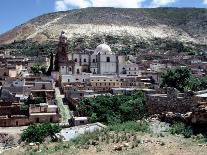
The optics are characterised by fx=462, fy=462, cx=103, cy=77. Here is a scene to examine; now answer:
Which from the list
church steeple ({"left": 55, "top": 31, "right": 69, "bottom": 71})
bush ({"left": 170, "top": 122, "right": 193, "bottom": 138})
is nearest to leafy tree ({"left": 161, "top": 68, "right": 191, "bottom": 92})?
church steeple ({"left": 55, "top": 31, "right": 69, "bottom": 71})

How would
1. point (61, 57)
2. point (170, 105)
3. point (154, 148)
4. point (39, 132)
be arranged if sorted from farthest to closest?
point (61, 57) → point (170, 105) → point (39, 132) → point (154, 148)

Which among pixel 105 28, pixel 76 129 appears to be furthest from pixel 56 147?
pixel 105 28

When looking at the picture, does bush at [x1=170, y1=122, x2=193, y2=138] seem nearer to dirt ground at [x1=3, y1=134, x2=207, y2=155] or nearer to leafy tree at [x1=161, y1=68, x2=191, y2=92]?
dirt ground at [x1=3, y1=134, x2=207, y2=155]

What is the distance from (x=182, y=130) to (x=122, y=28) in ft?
374

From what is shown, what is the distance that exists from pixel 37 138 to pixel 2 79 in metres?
20.8

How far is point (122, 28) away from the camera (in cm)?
12588

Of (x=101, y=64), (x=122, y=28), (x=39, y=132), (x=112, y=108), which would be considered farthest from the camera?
(x=122, y=28)

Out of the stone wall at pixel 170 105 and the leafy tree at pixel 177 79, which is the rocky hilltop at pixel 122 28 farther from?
the stone wall at pixel 170 105

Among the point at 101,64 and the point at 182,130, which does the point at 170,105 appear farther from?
the point at 101,64

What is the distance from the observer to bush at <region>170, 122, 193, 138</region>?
12.7m

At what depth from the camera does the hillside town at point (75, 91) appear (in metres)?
22.8

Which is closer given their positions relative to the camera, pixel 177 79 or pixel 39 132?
pixel 39 132

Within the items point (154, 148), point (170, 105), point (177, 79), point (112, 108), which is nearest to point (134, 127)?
point (154, 148)

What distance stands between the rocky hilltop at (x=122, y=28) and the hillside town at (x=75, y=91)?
39.4 meters
